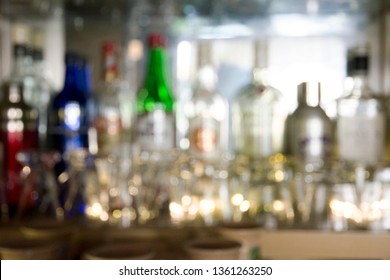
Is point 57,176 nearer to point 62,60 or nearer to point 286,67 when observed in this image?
point 62,60

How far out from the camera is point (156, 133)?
35.1 inches

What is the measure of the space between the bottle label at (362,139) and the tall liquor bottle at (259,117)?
0.35ft

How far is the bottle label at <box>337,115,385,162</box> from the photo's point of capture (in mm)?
856

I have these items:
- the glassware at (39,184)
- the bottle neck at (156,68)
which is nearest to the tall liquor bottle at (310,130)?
the bottle neck at (156,68)

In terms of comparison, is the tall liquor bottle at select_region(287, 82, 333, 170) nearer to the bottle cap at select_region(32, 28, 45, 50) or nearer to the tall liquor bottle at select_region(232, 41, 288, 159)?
the tall liquor bottle at select_region(232, 41, 288, 159)

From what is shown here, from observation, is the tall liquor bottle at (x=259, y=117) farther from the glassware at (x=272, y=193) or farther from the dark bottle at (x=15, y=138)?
the dark bottle at (x=15, y=138)

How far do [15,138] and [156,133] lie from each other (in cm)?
21

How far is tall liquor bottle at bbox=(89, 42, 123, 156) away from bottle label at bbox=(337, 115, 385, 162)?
36cm

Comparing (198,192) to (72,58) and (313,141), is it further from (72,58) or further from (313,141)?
(72,58)

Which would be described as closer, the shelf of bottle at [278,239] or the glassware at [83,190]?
the shelf of bottle at [278,239]

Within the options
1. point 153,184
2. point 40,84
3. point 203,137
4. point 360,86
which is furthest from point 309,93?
point 40,84

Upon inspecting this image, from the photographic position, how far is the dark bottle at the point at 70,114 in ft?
2.96

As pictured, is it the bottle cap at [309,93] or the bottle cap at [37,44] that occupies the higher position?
the bottle cap at [37,44]

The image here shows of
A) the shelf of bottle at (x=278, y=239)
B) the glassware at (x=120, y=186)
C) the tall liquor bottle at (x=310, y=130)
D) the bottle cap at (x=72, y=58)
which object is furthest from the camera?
the bottle cap at (x=72, y=58)
